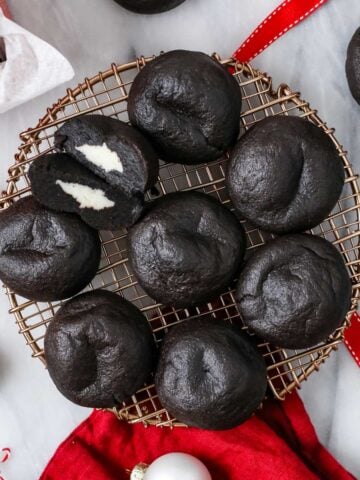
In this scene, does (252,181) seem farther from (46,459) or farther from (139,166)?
(46,459)

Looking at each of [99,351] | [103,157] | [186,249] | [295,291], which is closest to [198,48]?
[103,157]

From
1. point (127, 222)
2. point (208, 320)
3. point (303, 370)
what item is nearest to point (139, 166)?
point (127, 222)

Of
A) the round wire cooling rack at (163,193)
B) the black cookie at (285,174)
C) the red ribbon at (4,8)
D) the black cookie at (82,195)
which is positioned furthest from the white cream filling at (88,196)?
the red ribbon at (4,8)

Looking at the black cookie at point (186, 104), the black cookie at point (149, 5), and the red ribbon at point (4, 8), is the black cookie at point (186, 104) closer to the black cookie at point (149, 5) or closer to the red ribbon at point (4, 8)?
the black cookie at point (149, 5)

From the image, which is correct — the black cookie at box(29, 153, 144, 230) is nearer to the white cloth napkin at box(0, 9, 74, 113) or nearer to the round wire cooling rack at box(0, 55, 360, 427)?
the round wire cooling rack at box(0, 55, 360, 427)

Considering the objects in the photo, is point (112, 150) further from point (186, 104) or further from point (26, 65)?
point (26, 65)

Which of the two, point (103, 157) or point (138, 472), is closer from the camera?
point (103, 157)

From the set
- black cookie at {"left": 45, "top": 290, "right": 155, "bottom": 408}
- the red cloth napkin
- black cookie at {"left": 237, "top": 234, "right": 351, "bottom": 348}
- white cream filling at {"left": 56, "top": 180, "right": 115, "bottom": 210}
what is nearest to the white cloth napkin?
white cream filling at {"left": 56, "top": 180, "right": 115, "bottom": 210}
